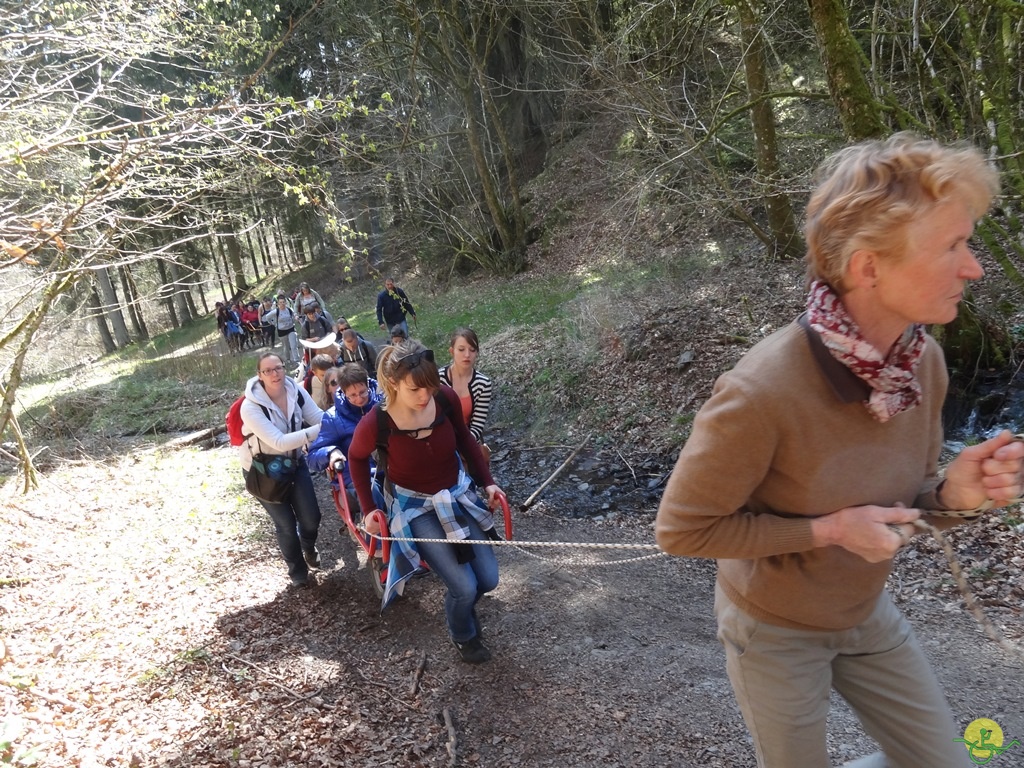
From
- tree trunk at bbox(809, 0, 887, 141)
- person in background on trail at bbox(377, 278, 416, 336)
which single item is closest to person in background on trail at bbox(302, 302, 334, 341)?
person in background on trail at bbox(377, 278, 416, 336)

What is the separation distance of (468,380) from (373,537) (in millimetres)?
1854

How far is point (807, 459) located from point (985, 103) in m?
6.85

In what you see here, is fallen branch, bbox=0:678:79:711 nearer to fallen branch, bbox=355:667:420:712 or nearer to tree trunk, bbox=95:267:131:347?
fallen branch, bbox=355:667:420:712

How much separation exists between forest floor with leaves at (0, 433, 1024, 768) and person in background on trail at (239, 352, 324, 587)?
0.47 m

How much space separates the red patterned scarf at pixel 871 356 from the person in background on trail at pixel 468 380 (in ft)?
13.1

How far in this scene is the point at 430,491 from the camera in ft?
13.1

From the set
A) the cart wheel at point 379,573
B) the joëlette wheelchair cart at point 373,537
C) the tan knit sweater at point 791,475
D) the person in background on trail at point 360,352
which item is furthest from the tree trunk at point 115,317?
the tan knit sweater at point 791,475

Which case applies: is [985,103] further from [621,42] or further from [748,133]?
[748,133]

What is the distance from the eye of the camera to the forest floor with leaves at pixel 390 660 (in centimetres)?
351

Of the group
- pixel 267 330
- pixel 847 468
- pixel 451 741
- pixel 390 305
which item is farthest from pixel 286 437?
pixel 267 330

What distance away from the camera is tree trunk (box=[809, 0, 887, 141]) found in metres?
5.57

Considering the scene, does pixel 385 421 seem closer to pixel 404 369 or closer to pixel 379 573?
pixel 404 369

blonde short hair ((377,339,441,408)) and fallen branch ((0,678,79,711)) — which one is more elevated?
blonde short hair ((377,339,441,408))

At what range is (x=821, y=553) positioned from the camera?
5.59 feet
